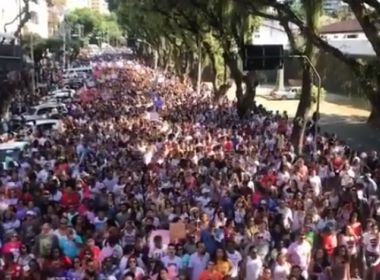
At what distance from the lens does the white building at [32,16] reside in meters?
70.0

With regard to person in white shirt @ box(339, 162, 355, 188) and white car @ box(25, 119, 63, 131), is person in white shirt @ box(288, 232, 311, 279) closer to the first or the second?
person in white shirt @ box(339, 162, 355, 188)

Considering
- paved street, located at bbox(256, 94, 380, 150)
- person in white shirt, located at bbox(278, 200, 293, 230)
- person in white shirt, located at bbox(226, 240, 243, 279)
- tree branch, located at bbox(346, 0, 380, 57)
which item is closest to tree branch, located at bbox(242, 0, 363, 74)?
tree branch, located at bbox(346, 0, 380, 57)

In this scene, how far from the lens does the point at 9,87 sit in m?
44.0

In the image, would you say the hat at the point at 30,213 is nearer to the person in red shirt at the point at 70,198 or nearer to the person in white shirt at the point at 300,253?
the person in red shirt at the point at 70,198

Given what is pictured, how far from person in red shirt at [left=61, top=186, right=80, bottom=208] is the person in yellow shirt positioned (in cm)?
440

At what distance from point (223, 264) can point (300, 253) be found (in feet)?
4.13

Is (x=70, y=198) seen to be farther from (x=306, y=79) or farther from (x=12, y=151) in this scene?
(x=306, y=79)

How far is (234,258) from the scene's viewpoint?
11.8m

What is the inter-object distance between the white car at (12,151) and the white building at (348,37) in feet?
97.0

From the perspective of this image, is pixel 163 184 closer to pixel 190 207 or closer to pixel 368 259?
pixel 190 207

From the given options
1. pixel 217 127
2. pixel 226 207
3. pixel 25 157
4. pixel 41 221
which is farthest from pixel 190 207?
pixel 217 127

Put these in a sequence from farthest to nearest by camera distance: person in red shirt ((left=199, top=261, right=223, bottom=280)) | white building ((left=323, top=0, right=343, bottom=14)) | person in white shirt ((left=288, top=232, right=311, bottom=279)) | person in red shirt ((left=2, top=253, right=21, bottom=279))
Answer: white building ((left=323, top=0, right=343, bottom=14)), person in white shirt ((left=288, top=232, right=311, bottom=279)), person in red shirt ((left=199, top=261, right=223, bottom=280)), person in red shirt ((left=2, top=253, right=21, bottom=279))

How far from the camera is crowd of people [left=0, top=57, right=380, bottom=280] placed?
11586 millimetres

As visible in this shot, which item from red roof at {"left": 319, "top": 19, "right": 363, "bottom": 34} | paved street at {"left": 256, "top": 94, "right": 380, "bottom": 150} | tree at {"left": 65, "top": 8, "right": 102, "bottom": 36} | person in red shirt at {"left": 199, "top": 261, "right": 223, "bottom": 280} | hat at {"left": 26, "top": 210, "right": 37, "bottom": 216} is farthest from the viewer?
tree at {"left": 65, "top": 8, "right": 102, "bottom": 36}
